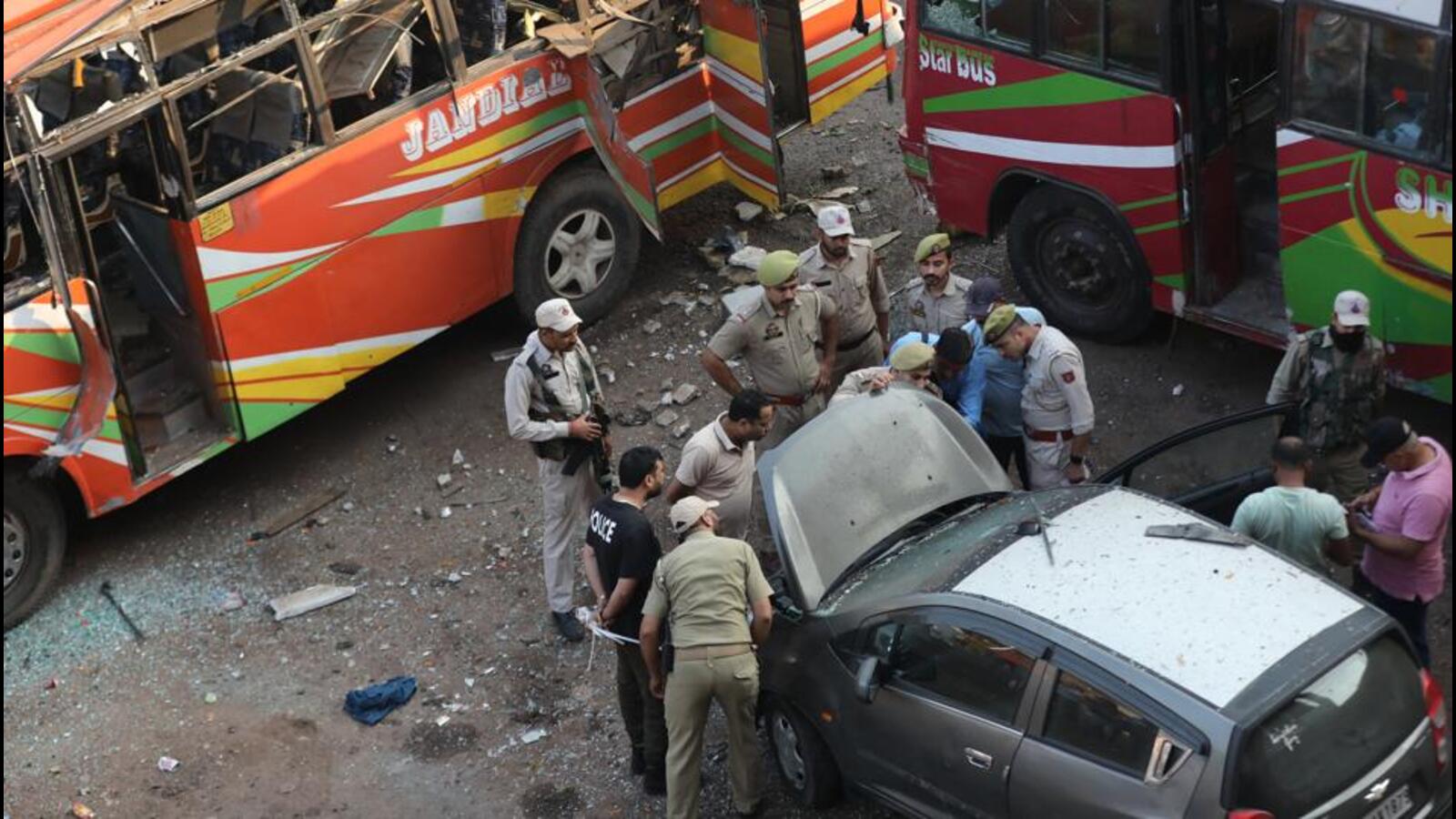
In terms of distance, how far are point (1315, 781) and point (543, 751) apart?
12.2 ft

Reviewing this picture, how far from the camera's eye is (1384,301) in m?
8.81

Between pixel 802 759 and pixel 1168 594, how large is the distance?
6.13ft

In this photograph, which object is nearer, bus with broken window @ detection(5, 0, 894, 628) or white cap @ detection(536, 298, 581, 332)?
white cap @ detection(536, 298, 581, 332)

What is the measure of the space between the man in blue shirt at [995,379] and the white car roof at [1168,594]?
1596 millimetres

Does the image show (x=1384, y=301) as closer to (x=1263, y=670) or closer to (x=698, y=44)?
(x=1263, y=670)

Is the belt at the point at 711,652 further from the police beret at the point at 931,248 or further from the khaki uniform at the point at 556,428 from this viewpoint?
the police beret at the point at 931,248

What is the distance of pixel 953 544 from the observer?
743 cm

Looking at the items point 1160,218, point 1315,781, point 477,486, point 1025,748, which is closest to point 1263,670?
point 1315,781

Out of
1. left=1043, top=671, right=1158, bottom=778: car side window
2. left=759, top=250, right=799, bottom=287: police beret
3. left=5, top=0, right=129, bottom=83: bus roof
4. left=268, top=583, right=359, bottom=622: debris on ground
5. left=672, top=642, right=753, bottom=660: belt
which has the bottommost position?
left=268, top=583, right=359, bottom=622: debris on ground

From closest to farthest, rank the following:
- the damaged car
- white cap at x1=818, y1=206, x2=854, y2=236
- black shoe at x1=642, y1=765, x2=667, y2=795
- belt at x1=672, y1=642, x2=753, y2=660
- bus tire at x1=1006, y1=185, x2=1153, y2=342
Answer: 1. the damaged car
2. belt at x1=672, y1=642, x2=753, y2=660
3. black shoe at x1=642, y1=765, x2=667, y2=795
4. white cap at x1=818, y1=206, x2=854, y2=236
5. bus tire at x1=1006, y1=185, x2=1153, y2=342

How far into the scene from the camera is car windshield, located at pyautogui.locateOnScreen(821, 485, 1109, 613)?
7.12m

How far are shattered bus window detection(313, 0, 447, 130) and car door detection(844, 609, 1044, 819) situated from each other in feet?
15.5

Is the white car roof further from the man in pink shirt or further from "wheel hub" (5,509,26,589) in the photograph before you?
"wheel hub" (5,509,26,589)

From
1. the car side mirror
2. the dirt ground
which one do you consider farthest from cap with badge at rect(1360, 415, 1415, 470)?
the car side mirror
